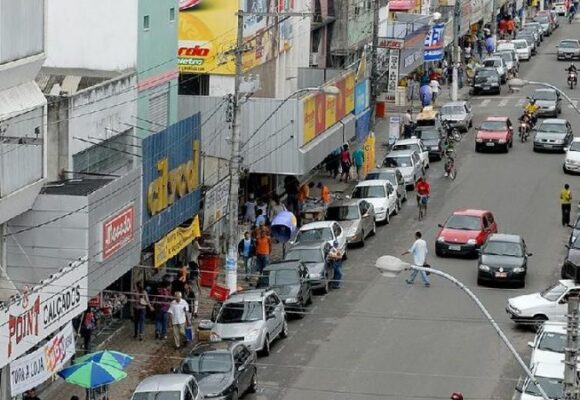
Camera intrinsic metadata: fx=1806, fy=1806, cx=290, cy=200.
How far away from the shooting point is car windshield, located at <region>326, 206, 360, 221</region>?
55.0 metres

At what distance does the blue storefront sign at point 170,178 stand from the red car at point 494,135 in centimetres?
2342

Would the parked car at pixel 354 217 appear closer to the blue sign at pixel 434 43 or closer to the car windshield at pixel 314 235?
the car windshield at pixel 314 235

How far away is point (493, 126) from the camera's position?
7125 centimetres

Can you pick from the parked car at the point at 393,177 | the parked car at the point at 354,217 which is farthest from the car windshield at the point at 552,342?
the parked car at the point at 393,177

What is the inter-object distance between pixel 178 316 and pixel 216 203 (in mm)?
7273

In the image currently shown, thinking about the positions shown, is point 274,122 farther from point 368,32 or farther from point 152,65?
point 368,32

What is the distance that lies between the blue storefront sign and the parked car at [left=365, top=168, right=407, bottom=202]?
1237 cm

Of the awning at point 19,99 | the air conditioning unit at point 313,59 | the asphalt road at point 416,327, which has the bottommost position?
the asphalt road at point 416,327

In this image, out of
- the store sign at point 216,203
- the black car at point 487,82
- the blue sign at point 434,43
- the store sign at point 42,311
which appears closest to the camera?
the store sign at point 42,311

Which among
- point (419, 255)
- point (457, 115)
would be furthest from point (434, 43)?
point (419, 255)

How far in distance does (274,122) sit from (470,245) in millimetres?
6950

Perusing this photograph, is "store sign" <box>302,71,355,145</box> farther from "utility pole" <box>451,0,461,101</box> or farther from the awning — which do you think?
"utility pole" <box>451,0,461,101</box>

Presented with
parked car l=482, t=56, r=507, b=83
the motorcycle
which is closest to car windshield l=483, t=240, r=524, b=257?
parked car l=482, t=56, r=507, b=83

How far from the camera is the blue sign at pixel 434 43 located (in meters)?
87.1
